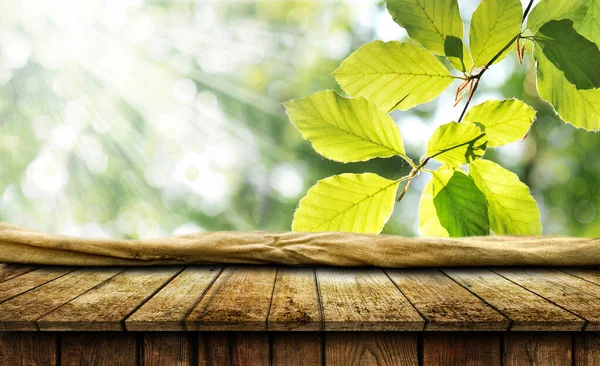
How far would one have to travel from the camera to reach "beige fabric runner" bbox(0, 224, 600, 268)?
0.79 m

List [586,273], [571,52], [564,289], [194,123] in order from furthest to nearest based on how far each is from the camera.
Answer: [194,123] → [586,273] → [564,289] → [571,52]

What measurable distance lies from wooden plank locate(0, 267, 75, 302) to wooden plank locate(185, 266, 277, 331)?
23 centimetres

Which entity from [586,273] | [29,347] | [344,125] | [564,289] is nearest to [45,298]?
[29,347]

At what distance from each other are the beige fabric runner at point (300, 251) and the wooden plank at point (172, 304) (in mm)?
72

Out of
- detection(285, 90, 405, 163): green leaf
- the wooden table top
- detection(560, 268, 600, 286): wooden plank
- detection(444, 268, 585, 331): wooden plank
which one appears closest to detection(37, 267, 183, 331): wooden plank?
the wooden table top

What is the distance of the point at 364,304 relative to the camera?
0.58 metres

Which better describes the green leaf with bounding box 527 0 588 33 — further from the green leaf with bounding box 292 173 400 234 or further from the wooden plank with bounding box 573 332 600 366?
the wooden plank with bounding box 573 332 600 366

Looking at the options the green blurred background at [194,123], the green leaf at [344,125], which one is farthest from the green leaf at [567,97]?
the green blurred background at [194,123]

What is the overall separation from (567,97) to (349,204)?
238 millimetres

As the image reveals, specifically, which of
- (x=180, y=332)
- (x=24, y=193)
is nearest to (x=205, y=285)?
(x=180, y=332)

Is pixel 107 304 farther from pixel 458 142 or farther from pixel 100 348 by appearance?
pixel 458 142

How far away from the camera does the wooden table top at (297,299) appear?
0.53 m

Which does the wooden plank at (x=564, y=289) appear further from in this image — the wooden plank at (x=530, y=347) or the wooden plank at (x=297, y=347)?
the wooden plank at (x=297, y=347)

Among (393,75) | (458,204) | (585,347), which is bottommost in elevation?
(585,347)
